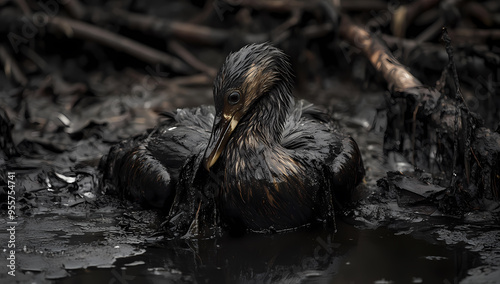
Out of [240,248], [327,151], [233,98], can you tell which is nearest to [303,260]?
[240,248]

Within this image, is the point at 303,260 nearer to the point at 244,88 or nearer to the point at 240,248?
the point at 240,248

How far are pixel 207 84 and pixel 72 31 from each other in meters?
1.76

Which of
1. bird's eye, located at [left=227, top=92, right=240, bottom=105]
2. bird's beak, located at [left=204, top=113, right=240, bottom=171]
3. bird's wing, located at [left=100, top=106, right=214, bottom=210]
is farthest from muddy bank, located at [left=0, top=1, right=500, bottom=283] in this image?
bird's eye, located at [left=227, top=92, right=240, bottom=105]

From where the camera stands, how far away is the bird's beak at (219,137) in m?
4.75

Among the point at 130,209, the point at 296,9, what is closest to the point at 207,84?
the point at 296,9

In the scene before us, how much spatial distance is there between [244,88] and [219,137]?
0.36 metres

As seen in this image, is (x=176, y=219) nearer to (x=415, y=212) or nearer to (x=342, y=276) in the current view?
(x=342, y=276)

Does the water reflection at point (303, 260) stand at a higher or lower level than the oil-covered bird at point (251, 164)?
lower

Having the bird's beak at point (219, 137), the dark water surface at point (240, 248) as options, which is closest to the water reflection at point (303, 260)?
the dark water surface at point (240, 248)

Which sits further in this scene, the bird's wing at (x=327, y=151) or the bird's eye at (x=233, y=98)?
the bird's wing at (x=327, y=151)

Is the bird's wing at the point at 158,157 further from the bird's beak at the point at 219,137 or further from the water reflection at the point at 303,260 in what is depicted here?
the water reflection at the point at 303,260

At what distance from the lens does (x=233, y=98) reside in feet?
15.8

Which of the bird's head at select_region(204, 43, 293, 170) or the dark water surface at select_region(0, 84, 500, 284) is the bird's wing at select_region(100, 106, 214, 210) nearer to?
the dark water surface at select_region(0, 84, 500, 284)

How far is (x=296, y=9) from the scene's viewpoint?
8891mm
